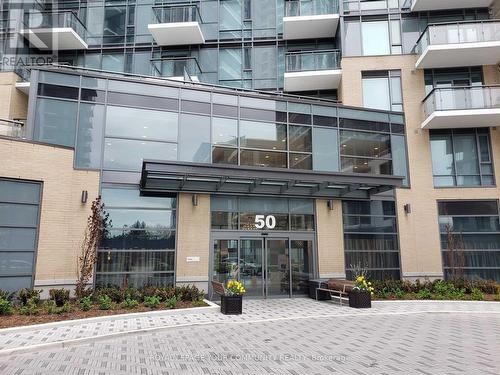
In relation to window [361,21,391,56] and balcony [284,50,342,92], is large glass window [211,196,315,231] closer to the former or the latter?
balcony [284,50,342,92]

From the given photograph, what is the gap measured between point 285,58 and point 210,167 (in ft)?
31.1

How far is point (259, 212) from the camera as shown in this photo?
15695 mm

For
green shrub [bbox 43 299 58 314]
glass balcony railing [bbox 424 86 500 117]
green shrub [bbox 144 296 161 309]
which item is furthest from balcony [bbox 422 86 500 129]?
green shrub [bbox 43 299 58 314]

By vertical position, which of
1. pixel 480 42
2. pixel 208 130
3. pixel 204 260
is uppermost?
pixel 480 42

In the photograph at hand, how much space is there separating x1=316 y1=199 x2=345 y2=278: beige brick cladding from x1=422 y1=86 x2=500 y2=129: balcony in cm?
620

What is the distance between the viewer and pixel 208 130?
15461 millimetres

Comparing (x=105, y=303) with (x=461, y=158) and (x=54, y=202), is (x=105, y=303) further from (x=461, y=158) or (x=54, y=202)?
(x=461, y=158)

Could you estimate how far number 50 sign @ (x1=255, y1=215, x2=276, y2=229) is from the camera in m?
15.6

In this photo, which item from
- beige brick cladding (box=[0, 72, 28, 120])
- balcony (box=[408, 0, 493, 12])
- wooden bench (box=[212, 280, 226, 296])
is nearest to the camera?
wooden bench (box=[212, 280, 226, 296])

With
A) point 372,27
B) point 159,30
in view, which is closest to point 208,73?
point 159,30

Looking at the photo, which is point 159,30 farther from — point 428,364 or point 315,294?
point 428,364

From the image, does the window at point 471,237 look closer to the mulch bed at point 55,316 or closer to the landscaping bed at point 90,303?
the landscaping bed at point 90,303

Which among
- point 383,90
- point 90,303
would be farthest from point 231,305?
point 383,90

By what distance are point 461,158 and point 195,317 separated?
14.6 metres
